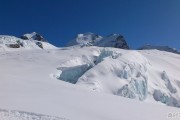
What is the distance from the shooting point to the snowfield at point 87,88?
1466 centimetres

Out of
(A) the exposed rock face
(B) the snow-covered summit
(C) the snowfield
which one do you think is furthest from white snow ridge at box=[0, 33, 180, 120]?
(B) the snow-covered summit

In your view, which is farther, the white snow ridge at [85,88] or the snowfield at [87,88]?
the snowfield at [87,88]

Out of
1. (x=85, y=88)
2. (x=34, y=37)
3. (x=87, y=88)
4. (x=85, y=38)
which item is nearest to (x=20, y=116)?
(x=85, y=88)

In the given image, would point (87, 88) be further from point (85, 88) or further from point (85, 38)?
point (85, 38)

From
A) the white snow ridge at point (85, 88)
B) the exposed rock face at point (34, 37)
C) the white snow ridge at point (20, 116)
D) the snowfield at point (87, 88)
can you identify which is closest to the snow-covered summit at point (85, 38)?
the exposed rock face at point (34, 37)

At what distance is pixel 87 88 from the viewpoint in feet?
83.1

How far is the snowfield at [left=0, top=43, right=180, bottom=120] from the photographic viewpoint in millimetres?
14664

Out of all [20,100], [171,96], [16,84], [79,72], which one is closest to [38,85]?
[16,84]

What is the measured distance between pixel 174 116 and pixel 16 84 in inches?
362

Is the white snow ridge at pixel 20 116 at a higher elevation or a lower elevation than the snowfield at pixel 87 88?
lower

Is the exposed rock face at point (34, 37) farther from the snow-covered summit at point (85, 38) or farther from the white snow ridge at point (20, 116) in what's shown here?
the white snow ridge at point (20, 116)

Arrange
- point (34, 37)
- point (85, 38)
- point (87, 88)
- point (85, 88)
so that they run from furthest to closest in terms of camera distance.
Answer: point (85, 38) → point (34, 37) → point (87, 88) → point (85, 88)

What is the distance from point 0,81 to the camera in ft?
61.7

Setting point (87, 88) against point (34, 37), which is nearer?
point (87, 88)
